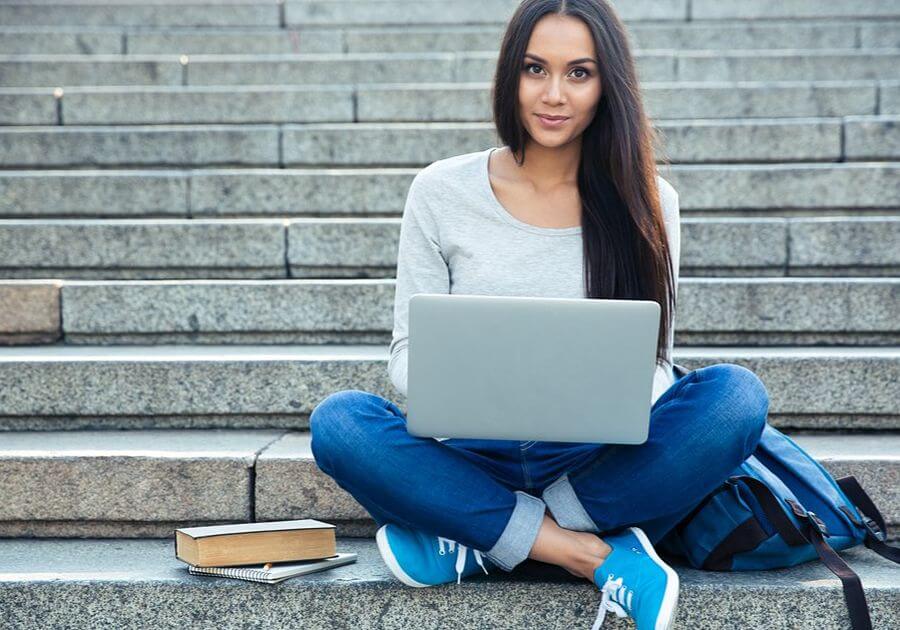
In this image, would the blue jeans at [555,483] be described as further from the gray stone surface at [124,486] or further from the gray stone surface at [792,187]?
the gray stone surface at [792,187]

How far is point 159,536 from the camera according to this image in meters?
2.69

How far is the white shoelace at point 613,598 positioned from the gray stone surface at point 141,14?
15.1ft

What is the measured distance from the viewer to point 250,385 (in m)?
3.01

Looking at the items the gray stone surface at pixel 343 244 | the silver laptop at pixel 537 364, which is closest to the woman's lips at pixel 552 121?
the silver laptop at pixel 537 364

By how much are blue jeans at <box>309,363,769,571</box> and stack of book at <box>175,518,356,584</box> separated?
0.18 m

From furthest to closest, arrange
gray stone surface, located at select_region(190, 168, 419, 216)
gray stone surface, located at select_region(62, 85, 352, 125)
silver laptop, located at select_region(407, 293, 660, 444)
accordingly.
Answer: gray stone surface, located at select_region(62, 85, 352, 125)
gray stone surface, located at select_region(190, 168, 419, 216)
silver laptop, located at select_region(407, 293, 660, 444)

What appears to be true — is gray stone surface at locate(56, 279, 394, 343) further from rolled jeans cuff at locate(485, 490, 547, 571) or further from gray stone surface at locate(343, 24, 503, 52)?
gray stone surface at locate(343, 24, 503, 52)

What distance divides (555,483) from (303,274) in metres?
1.73

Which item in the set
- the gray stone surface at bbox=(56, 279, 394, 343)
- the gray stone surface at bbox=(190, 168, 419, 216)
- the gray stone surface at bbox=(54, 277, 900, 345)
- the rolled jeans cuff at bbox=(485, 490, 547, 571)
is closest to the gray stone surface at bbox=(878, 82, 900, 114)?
the gray stone surface at bbox=(54, 277, 900, 345)

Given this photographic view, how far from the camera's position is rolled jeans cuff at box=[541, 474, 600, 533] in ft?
7.25

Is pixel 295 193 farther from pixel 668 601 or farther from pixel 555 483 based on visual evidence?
pixel 668 601

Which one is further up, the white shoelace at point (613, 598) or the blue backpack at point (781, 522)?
the blue backpack at point (781, 522)

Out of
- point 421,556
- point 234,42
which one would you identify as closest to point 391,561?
point 421,556

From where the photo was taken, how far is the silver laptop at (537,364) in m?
1.95
